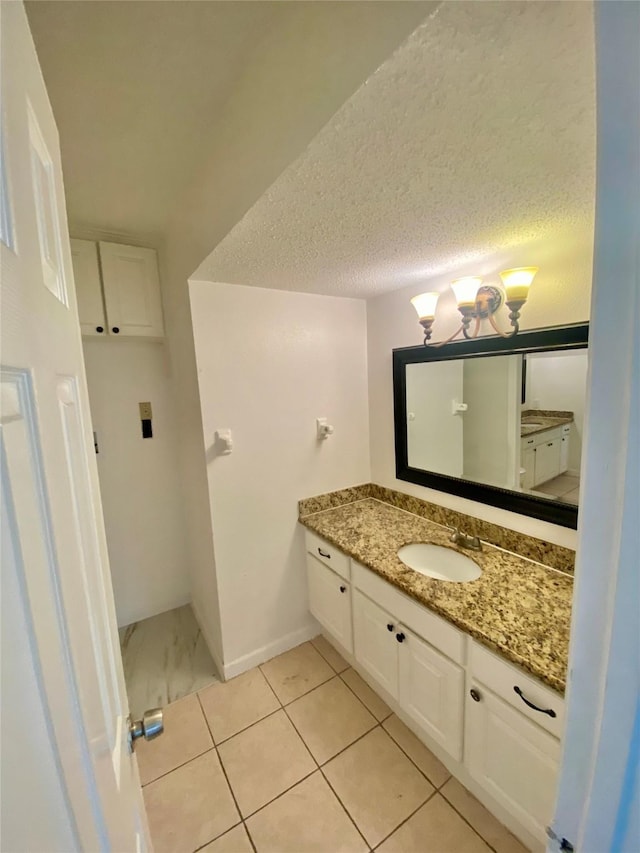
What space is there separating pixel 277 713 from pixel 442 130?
231cm

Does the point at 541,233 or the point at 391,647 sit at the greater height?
the point at 541,233

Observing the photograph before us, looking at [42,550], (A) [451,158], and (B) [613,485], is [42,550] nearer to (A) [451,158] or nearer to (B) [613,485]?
(B) [613,485]

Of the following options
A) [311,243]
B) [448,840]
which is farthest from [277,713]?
[311,243]

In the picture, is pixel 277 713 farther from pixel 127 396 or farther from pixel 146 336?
pixel 146 336

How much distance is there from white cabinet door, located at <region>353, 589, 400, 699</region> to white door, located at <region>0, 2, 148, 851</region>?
1.07 meters

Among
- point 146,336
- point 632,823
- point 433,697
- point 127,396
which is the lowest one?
point 433,697

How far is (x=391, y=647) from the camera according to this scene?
1485 millimetres

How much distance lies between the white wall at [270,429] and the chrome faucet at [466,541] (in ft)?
2.50

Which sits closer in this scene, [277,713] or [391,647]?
[391,647]

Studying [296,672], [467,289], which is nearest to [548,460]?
[467,289]

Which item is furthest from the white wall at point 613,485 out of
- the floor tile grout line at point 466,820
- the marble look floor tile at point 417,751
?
the marble look floor tile at point 417,751

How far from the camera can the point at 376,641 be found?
1.57 meters

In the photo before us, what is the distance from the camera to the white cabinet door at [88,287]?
1.78 meters

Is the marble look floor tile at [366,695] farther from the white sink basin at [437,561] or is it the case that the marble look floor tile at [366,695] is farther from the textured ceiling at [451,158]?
the textured ceiling at [451,158]
